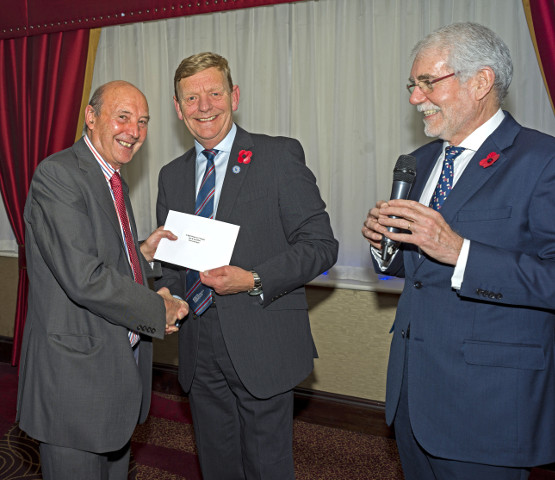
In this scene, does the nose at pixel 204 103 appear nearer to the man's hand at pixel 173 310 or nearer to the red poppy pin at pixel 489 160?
the man's hand at pixel 173 310

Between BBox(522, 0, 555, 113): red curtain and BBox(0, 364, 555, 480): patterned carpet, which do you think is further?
BBox(0, 364, 555, 480): patterned carpet

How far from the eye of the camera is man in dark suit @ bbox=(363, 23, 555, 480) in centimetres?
156

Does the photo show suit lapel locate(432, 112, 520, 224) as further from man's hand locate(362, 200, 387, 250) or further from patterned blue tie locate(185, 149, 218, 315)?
patterned blue tie locate(185, 149, 218, 315)

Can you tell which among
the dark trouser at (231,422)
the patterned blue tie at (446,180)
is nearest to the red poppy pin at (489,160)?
the patterned blue tie at (446,180)

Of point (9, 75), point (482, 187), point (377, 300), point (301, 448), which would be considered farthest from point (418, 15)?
point (9, 75)

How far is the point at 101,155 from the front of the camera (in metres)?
2.15

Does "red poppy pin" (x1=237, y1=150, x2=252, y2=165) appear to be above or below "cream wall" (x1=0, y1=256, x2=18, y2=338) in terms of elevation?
above

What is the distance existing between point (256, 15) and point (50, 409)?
9.65ft

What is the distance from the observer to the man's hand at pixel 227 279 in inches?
81.3

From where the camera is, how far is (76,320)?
192cm

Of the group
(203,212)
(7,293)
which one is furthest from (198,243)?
(7,293)

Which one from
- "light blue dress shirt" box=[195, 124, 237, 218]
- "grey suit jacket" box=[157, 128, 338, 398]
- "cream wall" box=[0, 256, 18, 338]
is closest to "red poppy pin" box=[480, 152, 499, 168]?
"grey suit jacket" box=[157, 128, 338, 398]

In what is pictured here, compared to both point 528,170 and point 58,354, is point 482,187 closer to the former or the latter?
point 528,170

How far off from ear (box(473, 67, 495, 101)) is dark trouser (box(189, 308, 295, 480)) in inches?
49.7
